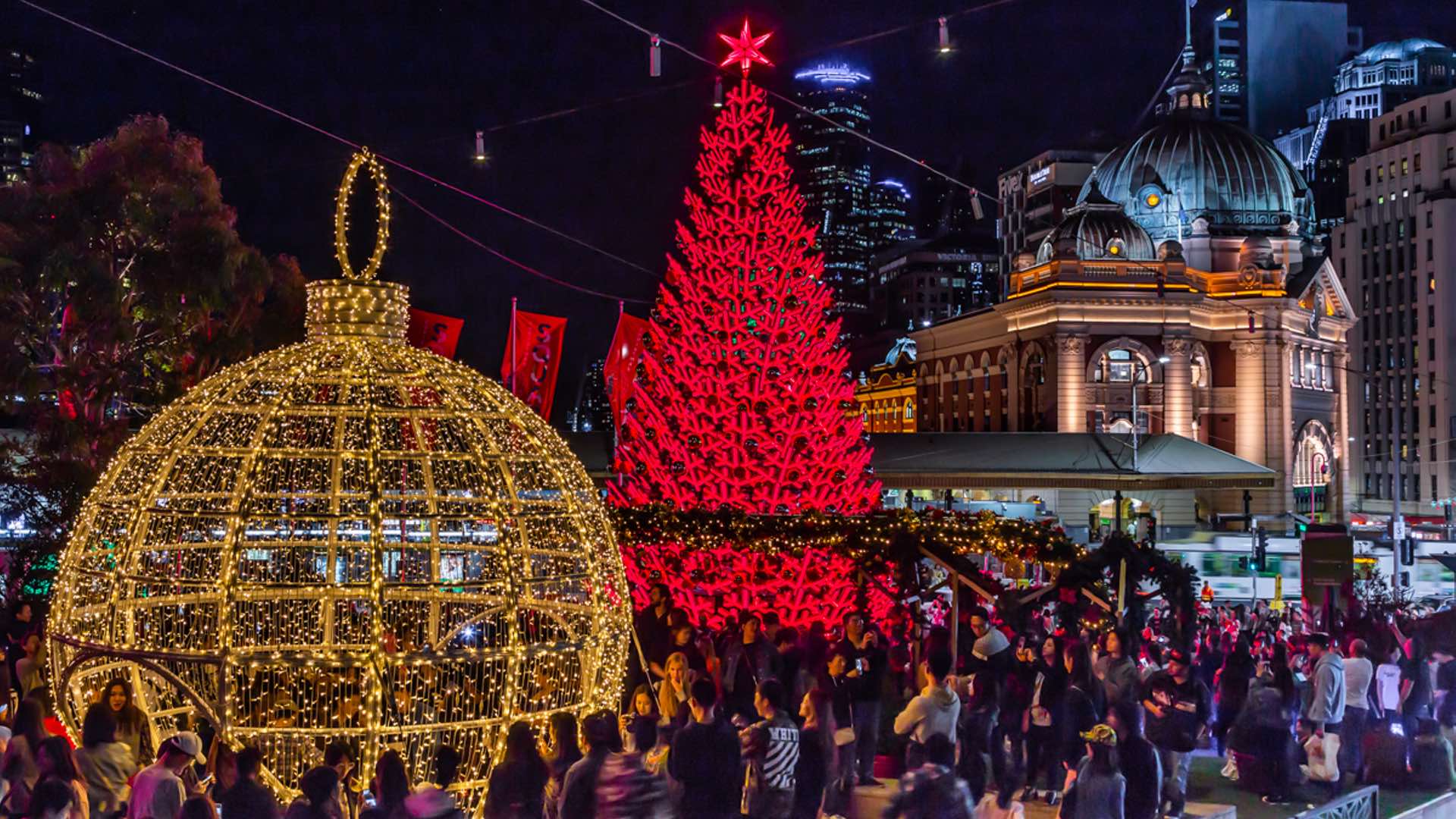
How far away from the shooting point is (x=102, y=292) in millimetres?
21219

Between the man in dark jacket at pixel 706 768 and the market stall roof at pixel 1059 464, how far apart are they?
39995 millimetres

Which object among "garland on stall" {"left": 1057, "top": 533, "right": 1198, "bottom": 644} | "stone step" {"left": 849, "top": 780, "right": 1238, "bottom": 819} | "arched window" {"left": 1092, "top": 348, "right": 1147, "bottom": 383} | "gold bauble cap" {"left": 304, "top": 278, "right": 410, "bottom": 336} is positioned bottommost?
"stone step" {"left": 849, "top": 780, "right": 1238, "bottom": 819}

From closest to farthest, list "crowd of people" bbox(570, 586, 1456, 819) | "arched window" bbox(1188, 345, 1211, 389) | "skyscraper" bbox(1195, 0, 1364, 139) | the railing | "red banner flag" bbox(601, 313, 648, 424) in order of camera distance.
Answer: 1. "crowd of people" bbox(570, 586, 1456, 819)
2. the railing
3. "red banner flag" bbox(601, 313, 648, 424)
4. "arched window" bbox(1188, 345, 1211, 389)
5. "skyscraper" bbox(1195, 0, 1364, 139)

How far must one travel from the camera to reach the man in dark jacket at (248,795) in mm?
7305

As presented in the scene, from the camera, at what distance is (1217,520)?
62375mm

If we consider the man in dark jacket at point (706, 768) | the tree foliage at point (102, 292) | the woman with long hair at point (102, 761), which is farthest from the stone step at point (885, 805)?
the tree foliage at point (102, 292)

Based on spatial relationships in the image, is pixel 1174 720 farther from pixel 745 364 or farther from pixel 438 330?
pixel 438 330

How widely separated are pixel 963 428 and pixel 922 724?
66630mm

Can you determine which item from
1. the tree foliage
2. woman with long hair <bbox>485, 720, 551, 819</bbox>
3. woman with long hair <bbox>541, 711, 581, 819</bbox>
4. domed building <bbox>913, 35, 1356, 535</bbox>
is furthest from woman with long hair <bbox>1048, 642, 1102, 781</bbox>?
domed building <bbox>913, 35, 1356, 535</bbox>

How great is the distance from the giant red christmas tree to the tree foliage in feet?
27.3

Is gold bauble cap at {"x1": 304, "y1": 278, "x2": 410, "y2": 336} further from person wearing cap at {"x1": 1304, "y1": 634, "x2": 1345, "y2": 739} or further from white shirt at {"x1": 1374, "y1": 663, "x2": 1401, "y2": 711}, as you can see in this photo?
white shirt at {"x1": 1374, "y1": 663, "x2": 1401, "y2": 711}

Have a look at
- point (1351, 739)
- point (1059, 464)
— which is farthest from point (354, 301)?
point (1059, 464)

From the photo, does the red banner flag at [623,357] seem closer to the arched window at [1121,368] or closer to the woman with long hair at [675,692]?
the woman with long hair at [675,692]

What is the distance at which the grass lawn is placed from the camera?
41.6 feet
